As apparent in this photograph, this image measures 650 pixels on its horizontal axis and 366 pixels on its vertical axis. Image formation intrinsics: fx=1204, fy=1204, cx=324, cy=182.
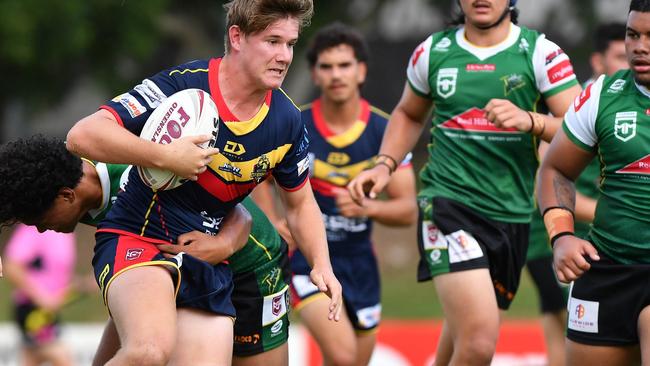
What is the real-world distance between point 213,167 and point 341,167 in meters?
2.72

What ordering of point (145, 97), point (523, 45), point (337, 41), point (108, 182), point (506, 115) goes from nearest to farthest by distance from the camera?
point (145, 97), point (108, 182), point (506, 115), point (523, 45), point (337, 41)

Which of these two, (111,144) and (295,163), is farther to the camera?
(295,163)

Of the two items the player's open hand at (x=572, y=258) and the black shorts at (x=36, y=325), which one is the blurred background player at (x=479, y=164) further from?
the black shorts at (x=36, y=325)

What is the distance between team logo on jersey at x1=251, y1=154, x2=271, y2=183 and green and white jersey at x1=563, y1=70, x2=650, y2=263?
4.81 feet

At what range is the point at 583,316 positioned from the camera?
584cm

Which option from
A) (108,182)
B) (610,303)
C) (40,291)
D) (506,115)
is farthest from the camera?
(40,291)

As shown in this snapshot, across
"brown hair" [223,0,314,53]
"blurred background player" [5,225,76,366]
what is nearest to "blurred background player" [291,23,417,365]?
"brown hair" [223,0,314,53]

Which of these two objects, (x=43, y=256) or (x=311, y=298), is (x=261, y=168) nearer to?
(x=311, y=298)

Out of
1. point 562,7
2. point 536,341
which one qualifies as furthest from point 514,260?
point 562,7

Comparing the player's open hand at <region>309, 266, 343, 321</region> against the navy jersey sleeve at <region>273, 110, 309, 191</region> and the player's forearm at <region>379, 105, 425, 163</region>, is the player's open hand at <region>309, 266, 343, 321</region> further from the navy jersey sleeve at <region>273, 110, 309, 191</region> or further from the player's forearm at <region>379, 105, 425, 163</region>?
the player's forearm at <region>379, 105, 425, 163</region>

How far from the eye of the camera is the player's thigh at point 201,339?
5547mm

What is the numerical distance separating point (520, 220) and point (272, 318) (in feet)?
5.23

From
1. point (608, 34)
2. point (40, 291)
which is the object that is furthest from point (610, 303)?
point (40, 291)

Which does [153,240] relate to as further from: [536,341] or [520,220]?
[536,341]
